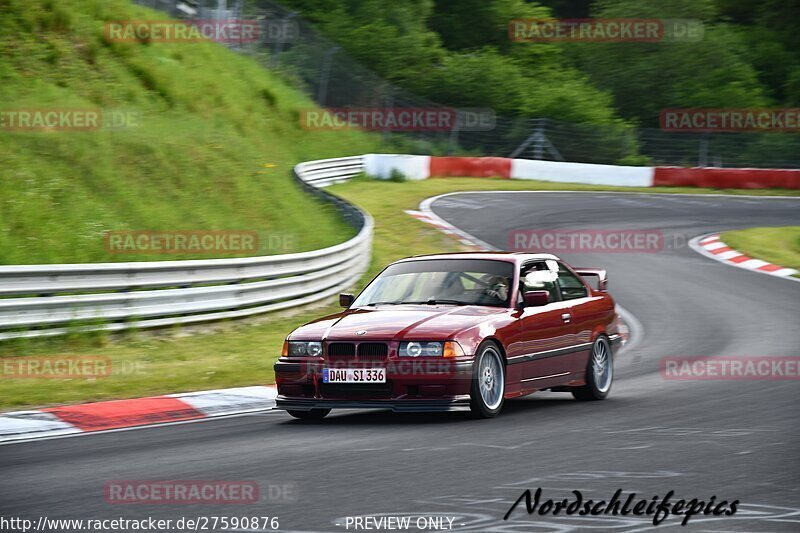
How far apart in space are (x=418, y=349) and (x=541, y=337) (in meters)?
1.56

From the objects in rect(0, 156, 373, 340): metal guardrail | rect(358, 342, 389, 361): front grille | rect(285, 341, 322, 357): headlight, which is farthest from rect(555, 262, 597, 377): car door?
rect(0, 156, 373, 340): metal guardrail

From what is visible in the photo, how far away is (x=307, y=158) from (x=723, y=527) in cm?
3053

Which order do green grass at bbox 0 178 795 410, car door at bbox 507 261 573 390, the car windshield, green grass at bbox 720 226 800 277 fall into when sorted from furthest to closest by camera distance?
green grass at bbox 720 226 800 277
green grass at bbox 0 178 795 410
the car windshield
car door at bbox 507 261 573 390

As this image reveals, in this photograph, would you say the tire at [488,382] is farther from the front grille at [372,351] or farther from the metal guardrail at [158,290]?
the metal guardrail at [158,290]

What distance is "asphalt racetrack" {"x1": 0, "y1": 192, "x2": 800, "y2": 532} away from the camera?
566 cm

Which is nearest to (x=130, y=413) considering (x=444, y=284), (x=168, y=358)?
(x=444, y=284)

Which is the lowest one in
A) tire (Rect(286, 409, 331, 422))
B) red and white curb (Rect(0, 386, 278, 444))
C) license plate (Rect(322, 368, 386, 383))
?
red and white curb (Rect(0, 386, 278, 444))

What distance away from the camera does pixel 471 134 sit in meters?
40.3

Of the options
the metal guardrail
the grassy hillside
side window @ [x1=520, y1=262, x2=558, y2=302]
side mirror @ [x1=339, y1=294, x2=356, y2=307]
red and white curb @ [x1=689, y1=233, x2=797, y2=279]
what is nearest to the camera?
side mirror @ [x1=339, y1=294, x2=356, y2=307]

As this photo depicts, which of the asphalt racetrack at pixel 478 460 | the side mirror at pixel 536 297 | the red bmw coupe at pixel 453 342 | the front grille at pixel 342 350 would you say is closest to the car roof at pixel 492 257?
the red bmw coupe at pixel 453 342

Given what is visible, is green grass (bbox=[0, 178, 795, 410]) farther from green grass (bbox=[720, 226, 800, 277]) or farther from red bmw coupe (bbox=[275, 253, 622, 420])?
green grass (bbox=[720, 226, 800, 277])

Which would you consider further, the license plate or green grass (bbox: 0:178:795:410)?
green grass (bbox: 0:178:795:410)

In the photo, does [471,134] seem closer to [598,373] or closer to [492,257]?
[598,373]

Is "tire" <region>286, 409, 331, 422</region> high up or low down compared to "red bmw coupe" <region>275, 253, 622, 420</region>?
down
